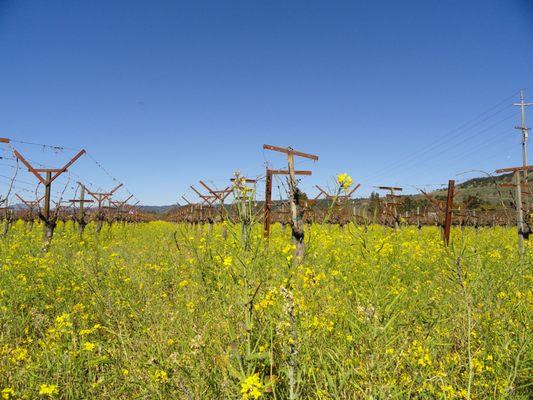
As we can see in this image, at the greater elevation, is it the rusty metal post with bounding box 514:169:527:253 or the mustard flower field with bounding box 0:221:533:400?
the rusty metal post with bounding box 514:169:527:253

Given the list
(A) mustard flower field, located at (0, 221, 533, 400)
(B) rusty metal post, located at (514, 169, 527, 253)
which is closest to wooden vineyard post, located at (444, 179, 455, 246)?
(B) rusty metal post, located at (514, 169, 527, 253)

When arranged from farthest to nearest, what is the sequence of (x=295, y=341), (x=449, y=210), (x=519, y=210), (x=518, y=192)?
(x=449, y=210) → (x=518, y=192) → (x=519, y=210) → (x=295, y=341)

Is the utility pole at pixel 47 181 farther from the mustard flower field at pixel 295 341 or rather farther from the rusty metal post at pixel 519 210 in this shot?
the rusty metal post at pixel 519 210

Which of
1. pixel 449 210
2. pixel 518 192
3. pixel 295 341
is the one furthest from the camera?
pixel 449 210

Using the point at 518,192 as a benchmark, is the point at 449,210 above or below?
below

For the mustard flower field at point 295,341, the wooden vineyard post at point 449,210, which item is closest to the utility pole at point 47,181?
the mustard flower field at point 295,341

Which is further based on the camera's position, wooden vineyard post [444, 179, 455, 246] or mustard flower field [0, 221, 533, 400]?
wooden vineyard post [444, 179, 455, 246]

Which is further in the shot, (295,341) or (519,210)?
(519,210)

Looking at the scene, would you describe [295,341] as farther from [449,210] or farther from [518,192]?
[449,210]

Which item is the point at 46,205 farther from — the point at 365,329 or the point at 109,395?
the point at 365,329

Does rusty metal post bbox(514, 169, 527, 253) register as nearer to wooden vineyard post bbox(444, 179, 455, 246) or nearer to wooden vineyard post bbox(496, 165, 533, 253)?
wooden vineyard post bbox(496, 165, 533, 253)

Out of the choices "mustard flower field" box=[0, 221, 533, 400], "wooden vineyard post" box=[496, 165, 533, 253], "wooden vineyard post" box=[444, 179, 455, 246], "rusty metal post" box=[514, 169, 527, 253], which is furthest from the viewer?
"wooden vineyard post" box=[444, 179, 455, 246]

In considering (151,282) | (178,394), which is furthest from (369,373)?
(151,282)

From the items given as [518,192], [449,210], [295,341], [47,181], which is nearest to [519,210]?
[518,192]
